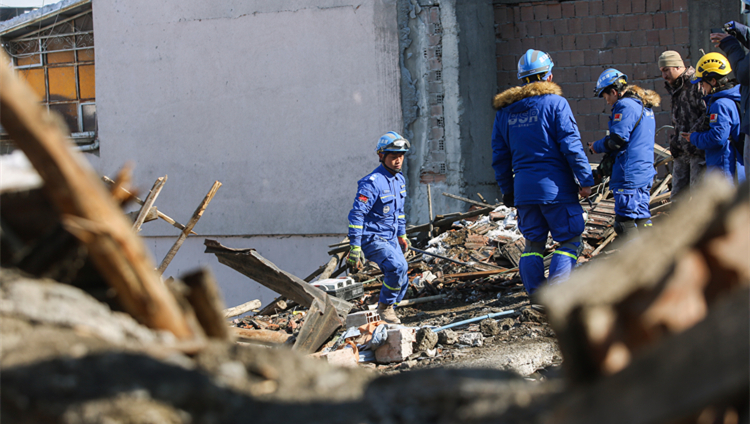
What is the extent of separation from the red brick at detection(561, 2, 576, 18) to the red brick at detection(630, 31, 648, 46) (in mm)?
915

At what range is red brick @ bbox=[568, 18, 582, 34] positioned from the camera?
881cm

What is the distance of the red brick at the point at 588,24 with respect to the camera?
8789mm

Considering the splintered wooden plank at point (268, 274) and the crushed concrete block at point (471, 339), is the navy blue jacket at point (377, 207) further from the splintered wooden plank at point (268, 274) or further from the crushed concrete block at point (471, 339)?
the crushed concrete block at point (471, 339)

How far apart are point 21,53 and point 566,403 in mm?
12890

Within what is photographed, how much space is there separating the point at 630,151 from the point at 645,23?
409 centimetres

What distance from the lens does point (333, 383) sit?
1690 millimetres

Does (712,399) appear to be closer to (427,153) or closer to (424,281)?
(424,281)

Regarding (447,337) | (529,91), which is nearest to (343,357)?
(447,337)

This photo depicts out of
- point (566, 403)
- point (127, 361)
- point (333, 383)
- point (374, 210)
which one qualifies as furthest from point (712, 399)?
point (374, 210)

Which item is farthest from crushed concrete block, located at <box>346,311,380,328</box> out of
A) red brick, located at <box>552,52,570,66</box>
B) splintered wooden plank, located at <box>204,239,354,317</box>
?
red brick, located at <box>552,52,570,66</box>

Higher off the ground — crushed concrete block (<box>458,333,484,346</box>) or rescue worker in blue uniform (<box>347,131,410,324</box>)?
rescue worker in blue uniform (<box>347,131,410,324</box>)

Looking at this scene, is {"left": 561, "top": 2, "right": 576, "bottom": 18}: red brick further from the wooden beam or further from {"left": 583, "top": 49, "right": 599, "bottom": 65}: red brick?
the wooden beam

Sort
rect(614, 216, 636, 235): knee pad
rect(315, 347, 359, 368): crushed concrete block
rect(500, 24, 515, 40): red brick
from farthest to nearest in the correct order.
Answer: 1. rect(500, 24, 515, 40): red brick
2. rect(614, 216, 636, 235): knee pad
3. rect(315, 347, 359, 368): crushed concrete block

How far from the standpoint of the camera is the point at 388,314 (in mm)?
6211
